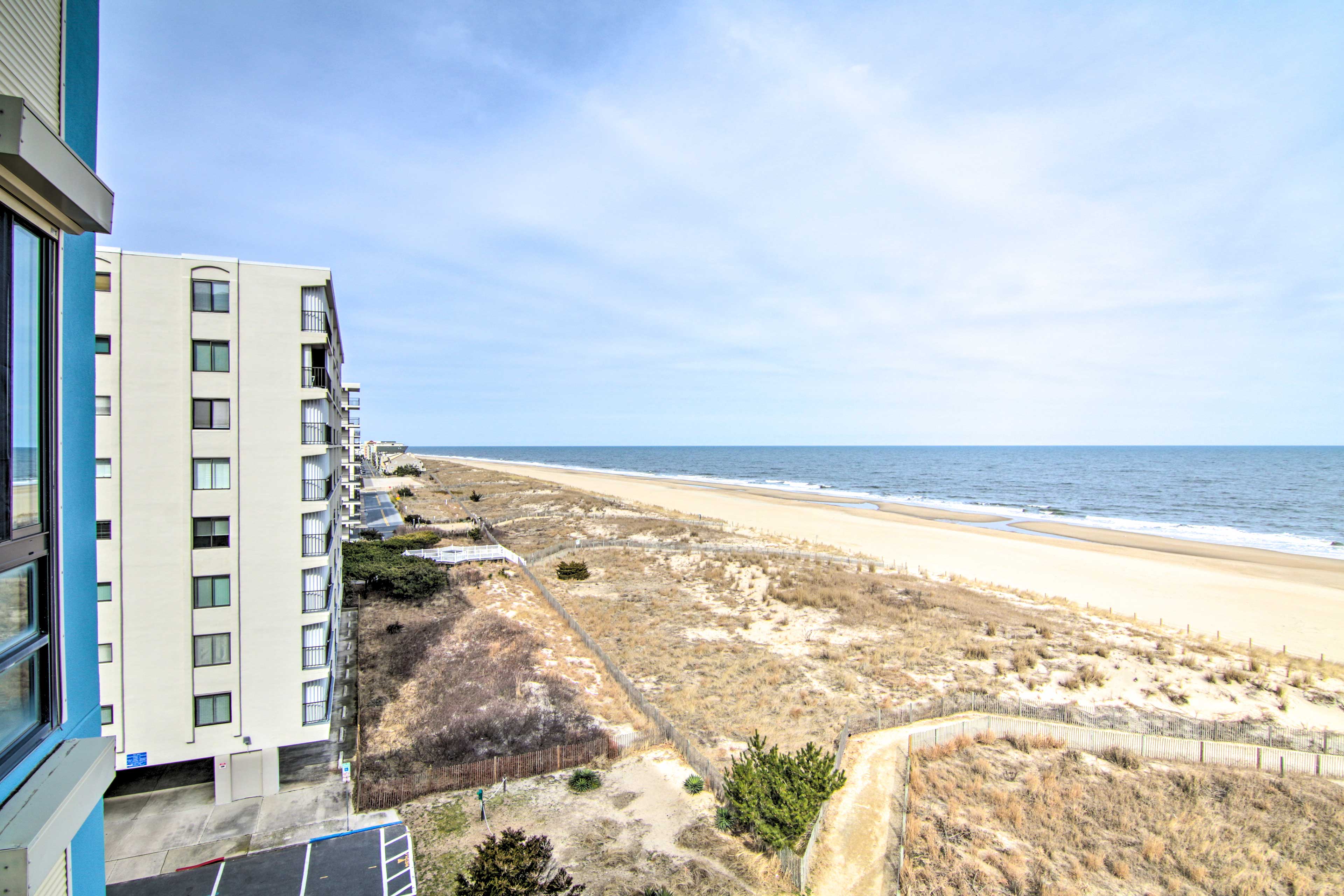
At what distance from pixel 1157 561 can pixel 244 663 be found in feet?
223

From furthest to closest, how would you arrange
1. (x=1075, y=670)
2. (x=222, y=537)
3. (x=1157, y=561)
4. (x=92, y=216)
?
(x=1157, y=561) → (x=1075, y=670) → (x=222, y=537) → (x=92, y=216)

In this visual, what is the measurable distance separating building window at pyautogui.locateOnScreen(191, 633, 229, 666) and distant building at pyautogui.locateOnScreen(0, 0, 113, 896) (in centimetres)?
1513

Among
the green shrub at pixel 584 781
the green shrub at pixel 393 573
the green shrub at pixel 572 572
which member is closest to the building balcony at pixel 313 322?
the green shrub at pixel 584 781

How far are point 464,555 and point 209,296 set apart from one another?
3024 cm

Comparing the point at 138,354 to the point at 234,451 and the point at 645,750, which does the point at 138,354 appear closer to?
the point at 234,451

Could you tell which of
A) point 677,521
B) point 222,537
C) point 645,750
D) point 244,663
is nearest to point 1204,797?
point 645,750

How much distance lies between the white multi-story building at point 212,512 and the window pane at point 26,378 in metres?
15.4

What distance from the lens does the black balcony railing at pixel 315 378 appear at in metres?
18.8

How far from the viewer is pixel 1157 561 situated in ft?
186

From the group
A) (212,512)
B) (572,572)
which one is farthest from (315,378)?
(572,572)

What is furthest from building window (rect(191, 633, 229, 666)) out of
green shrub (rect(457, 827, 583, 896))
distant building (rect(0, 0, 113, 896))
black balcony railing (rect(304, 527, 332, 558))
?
distant building (rect(0, 0, 113, 896))

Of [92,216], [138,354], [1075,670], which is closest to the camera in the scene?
[92,216]

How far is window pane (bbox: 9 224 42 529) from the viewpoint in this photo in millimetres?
4086

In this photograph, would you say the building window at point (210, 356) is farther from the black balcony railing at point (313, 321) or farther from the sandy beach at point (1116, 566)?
the sandy beach at point (1116, 566)
